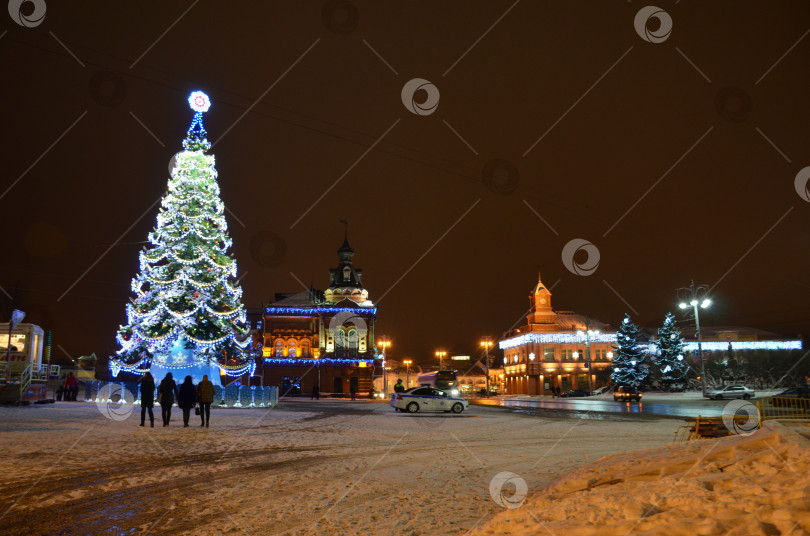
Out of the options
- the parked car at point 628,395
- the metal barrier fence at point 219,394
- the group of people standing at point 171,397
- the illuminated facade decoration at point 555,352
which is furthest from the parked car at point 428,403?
the illuminated facade decoration at point 555,352

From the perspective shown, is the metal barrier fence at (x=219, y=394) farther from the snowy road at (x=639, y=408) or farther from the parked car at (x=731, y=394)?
the parked car at (x=731, y=394)

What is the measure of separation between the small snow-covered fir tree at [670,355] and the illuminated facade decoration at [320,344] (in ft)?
104

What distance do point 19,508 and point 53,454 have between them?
4.87m

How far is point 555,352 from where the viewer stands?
3273 inches

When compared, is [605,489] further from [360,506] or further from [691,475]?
[360,506]

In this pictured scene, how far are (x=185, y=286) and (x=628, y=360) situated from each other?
4861 centimetres

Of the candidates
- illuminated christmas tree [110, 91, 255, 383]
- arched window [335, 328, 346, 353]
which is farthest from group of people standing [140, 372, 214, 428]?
arched window [335, 328, 346, 353]

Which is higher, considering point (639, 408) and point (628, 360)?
point (628, 360)

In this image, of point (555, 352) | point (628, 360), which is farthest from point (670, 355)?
point (555, 352)

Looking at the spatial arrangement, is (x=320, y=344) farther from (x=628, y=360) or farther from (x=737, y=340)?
(x=737, y=340)

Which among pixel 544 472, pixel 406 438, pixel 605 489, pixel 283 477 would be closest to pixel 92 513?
pixel 283 477

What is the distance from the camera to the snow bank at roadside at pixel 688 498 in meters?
4.50

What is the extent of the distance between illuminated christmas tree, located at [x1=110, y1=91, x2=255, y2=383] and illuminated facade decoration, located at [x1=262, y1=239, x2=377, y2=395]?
94.3ft

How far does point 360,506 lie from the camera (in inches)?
305
